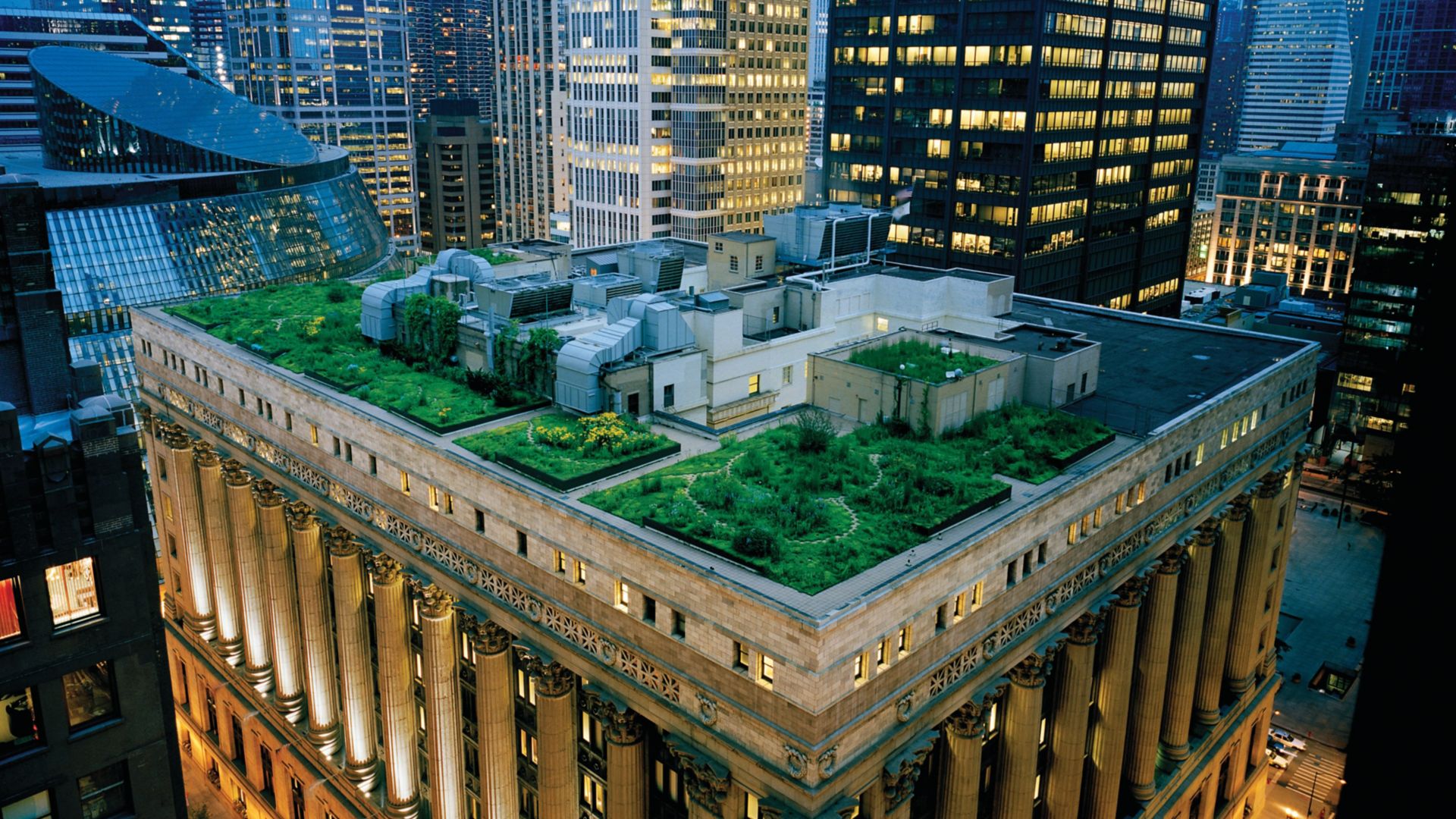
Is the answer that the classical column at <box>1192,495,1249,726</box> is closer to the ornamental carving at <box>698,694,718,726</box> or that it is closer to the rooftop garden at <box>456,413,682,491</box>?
the rooftop garden at <box>456,413,682,491</box>

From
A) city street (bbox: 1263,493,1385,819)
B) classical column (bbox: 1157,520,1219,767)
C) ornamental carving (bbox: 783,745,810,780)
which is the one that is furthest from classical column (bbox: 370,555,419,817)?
city street (bbox: 1263,493,1385,819)

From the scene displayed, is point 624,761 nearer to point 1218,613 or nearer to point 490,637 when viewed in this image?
point 490,637

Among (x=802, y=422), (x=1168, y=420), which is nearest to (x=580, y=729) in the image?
(x=802, y=422)

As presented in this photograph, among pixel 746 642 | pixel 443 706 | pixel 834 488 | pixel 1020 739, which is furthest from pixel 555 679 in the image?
pixel 1020 739

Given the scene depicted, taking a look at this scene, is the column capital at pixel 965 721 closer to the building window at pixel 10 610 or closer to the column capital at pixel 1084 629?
the column capital at pixel 1084 629

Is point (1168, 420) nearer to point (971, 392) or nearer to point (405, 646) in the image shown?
point (971, 392)
